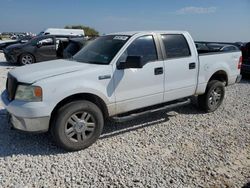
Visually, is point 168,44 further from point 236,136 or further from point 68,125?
point 68,125

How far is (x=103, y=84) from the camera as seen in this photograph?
163 inches

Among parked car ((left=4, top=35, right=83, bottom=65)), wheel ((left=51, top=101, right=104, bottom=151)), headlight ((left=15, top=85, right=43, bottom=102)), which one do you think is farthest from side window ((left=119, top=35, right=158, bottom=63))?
parked car ((left=4, top=35, right=83, bottom=65))

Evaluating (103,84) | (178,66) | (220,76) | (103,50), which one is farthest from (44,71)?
(220,76)

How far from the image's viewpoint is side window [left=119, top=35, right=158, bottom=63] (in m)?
4.52

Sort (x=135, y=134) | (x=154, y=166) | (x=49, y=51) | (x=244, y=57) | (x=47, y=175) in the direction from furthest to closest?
(x=49, y=51)
(x=244, y=57)
(x=135, y=134)
(x=154, y=166)
(x=47, y=175)

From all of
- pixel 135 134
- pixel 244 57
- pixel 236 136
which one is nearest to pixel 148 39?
pixel 135 134

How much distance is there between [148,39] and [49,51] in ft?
32.5

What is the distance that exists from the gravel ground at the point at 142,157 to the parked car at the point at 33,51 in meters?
8.40

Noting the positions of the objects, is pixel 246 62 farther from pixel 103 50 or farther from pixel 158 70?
pixel 103 50

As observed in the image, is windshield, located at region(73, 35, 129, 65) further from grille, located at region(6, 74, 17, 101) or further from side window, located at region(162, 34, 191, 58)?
grille, located at region(6, 74, 17, 101)

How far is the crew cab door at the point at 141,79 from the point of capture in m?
4.33

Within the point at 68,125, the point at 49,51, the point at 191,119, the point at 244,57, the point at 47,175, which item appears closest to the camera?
the point at 47,175

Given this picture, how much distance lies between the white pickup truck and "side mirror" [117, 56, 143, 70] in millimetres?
16

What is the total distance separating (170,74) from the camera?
4910 mm
